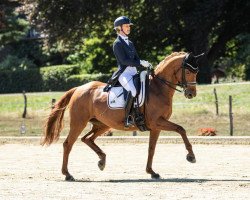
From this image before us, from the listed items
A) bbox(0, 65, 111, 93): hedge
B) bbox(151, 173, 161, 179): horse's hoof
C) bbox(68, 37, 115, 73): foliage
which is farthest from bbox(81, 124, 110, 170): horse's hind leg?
bbox(0, 65, 111, 93): hedge

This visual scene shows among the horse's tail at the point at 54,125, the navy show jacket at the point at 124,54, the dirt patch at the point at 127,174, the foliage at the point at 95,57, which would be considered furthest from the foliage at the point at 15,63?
the navy show jacket at the point at 124,54

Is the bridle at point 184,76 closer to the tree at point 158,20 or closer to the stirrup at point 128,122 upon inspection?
the stirrup at point 128,122

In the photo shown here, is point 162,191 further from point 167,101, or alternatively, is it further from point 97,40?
point 97,40

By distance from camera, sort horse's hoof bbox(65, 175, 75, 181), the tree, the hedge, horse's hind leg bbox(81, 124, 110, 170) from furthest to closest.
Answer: the hedge, the tree, horse's hind leg bbox(81, 124, 110, 170), horse's hoof bbox(65, 175, 75, 181)

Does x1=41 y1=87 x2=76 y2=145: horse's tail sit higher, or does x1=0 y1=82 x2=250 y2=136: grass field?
x1=41 y1=87 x2=76 y2=145: horse's tail

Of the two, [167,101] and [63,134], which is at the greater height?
[167,101]

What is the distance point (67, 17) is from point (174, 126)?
2682 cm

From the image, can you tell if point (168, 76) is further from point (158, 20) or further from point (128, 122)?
point (158, 20)

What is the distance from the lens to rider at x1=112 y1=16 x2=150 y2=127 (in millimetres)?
16281

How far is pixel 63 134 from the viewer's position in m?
29.9

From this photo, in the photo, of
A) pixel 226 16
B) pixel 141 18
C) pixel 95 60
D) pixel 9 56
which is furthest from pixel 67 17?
pixel 9 56

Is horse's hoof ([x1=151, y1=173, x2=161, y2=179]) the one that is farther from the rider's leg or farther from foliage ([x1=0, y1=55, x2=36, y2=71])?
foliage ([x1=0, y1=55, x2=36, y2=71])

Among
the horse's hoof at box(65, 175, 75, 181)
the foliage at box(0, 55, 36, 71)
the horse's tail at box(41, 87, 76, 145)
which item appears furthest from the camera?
the foliage at box(0, 55, 36, 71)

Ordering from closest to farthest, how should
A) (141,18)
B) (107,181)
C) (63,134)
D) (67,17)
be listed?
(107,181), (63,134), (67,17), (141,18)
